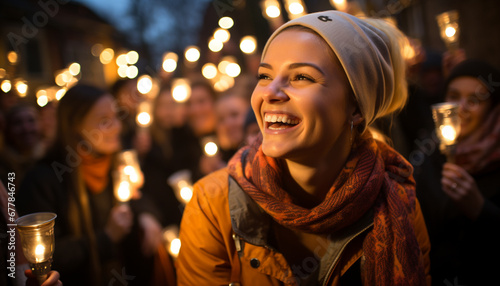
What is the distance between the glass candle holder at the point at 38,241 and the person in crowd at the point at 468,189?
7.45ft

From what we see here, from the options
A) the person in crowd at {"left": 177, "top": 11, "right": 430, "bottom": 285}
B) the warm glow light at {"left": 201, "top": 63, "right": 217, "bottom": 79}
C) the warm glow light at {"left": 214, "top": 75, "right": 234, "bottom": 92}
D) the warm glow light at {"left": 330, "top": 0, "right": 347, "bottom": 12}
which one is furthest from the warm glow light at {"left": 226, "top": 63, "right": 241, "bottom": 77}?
the person in crowd at {"left": 177, "top": 11, "right": 430, "bottom": 285}

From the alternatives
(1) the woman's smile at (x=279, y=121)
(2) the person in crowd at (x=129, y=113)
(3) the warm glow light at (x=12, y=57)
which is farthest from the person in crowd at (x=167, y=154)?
(1) the woman's smile at (x=279, y=121)

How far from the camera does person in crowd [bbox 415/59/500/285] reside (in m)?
2.35

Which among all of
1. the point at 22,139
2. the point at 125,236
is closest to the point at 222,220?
the point at 125,236

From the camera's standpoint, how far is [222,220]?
161cm

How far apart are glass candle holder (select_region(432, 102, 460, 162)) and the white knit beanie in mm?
642

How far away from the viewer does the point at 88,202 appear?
2.66m

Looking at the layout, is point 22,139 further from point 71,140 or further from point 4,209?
point 4,209

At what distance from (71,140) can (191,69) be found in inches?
213

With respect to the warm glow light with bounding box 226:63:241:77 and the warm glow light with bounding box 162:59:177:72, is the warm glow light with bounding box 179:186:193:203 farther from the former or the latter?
the warm glow light with bounding box 162:59:177:72

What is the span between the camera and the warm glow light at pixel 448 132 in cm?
210

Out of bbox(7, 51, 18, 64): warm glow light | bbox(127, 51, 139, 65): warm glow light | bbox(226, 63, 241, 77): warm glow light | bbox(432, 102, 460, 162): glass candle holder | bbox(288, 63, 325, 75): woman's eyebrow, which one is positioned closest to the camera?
bbox(288, 63, 325, 75): woman's eyebrow

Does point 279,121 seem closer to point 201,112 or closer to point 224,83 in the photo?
point 201,112

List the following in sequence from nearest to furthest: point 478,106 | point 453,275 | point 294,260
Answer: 1. point 294,260
2. point 453,275
3. point 478,106
